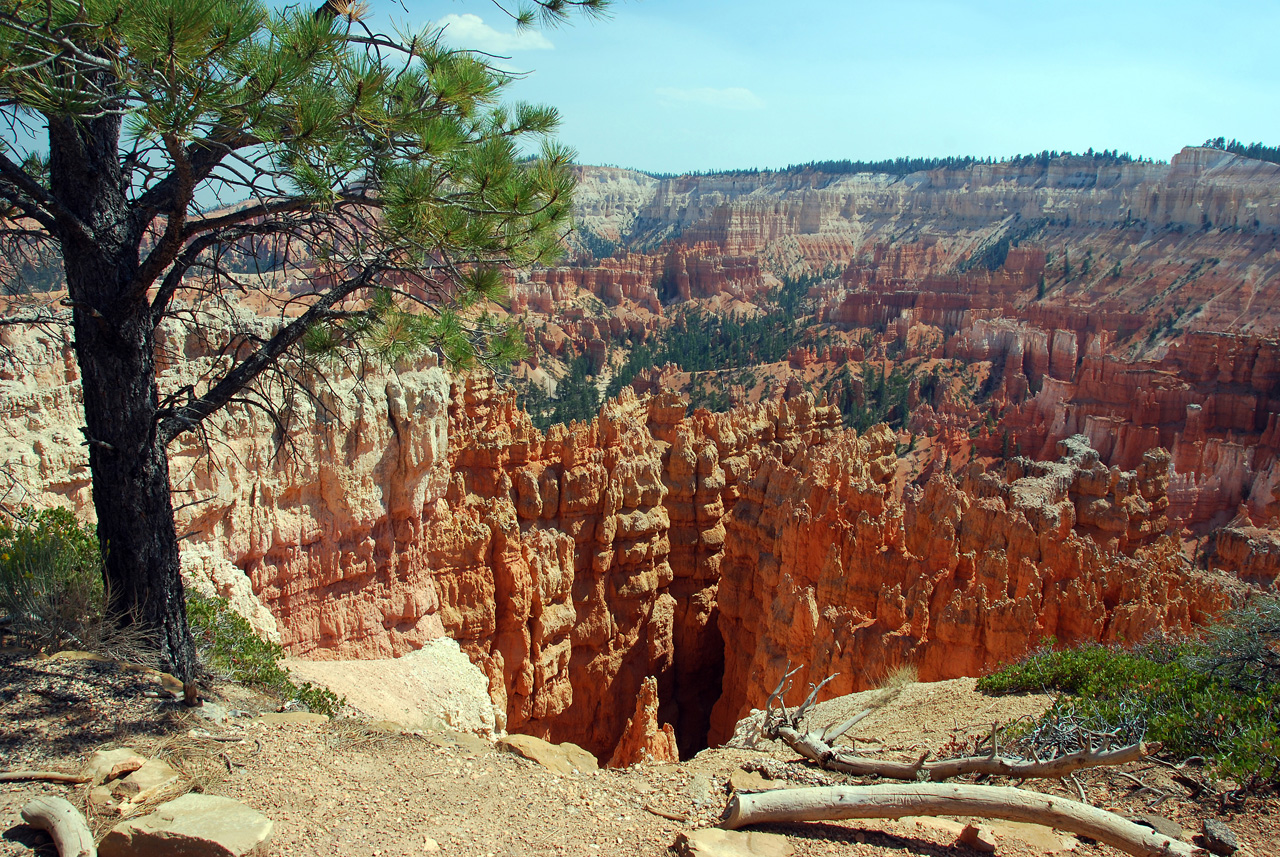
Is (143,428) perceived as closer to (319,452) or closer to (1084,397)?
Result: (319,452)

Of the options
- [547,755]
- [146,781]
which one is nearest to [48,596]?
[146,781]

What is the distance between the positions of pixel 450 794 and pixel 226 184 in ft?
11.9

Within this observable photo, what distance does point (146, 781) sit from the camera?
383 centimetres

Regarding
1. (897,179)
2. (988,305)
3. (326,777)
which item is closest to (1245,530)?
(326,777)

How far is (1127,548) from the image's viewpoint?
1511 centimetres

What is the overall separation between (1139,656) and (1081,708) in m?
2.43

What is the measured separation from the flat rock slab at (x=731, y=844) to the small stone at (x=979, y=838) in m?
0.82

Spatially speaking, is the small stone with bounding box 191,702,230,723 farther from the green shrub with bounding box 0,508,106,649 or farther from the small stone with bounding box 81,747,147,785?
the green shrub with bounding box 0,508,106,649

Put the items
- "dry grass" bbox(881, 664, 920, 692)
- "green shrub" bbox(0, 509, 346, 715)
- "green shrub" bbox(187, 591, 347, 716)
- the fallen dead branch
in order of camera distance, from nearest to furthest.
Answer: the fallen dead branch, "green shrub" bbox(0, 509, 346, 715), "green shrub" bbox(187, 591, 347, 716), "dry grass" bbox(881, 664, 920, 692)

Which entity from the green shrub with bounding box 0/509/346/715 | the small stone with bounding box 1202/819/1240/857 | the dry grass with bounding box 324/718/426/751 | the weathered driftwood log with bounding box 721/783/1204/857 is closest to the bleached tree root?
the weathered driftwood log with bounding box 721/783/1204/857

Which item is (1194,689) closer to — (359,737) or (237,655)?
(359,737)

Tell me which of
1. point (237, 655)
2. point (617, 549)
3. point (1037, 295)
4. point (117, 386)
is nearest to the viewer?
point (117, 386)

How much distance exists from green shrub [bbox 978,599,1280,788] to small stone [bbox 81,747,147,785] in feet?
16.6

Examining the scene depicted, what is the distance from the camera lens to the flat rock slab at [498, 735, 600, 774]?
4910mm
